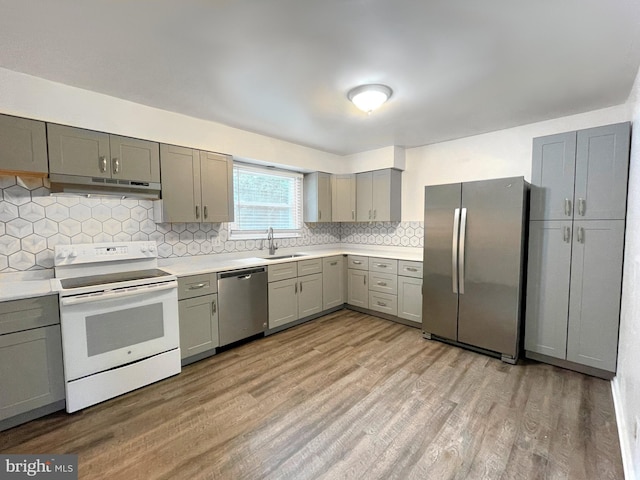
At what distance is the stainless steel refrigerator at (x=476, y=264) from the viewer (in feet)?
8.82

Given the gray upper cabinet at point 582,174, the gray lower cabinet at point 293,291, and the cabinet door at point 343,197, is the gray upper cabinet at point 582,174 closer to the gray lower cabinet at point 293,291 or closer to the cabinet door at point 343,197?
the cabinet door at point 343,197

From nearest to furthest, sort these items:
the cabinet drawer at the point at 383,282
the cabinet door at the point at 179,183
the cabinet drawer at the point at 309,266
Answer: the cabinet door at the point at 179,183
the cabinet drawer at the point at 309,266
the cabinet drawer at the point at 383,282

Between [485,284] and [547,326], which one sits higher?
[485,284]

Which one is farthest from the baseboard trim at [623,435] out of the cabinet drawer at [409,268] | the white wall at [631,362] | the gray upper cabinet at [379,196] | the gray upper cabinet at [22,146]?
the gray upper cabinet at [22,146]

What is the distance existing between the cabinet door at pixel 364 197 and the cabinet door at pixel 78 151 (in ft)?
10.5

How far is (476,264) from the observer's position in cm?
289

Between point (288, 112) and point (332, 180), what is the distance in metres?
1.90

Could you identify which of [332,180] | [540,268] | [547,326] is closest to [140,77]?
[332,180]

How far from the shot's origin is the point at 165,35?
1.66 meters

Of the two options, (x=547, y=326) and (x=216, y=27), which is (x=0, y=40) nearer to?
(x=216, y=27)

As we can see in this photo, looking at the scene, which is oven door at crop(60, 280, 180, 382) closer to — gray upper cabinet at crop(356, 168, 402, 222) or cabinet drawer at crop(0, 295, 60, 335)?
cabinet drawer at crop(0, 295, 60, 335)

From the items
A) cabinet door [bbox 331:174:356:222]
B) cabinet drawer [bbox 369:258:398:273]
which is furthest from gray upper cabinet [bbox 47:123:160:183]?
cabinet drawer [bbox 369:258:398:273]

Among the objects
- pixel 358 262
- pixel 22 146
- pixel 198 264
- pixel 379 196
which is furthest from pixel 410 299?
pixel 22 146

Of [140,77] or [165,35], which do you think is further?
[140,77]
